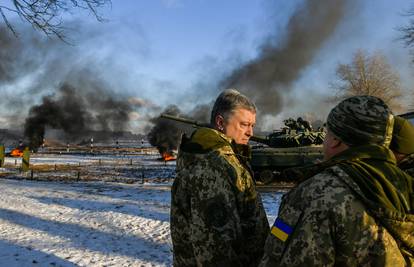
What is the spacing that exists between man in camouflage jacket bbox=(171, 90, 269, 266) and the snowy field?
385cm

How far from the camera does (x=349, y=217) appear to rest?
1454 millimetres

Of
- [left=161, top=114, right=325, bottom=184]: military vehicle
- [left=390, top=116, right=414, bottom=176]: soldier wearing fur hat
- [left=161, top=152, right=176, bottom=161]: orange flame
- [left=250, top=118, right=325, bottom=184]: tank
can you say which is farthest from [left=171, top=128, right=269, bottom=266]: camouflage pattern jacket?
[left=161, top=152, right=176, bottom=161]: orange flame

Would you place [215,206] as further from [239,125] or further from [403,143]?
[403,143]

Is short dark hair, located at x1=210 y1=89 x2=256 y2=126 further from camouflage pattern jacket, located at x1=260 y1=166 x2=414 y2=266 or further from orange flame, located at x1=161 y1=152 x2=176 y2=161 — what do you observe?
orange flame, located at x1=161 y1=152 x2=176 y2=161

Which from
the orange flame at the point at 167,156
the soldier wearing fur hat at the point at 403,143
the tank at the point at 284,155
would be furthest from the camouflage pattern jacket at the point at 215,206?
the orange flame at the point at 167,156

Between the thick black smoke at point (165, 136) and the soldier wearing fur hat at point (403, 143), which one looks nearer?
the soldier wearing fur hat at point (403, 143)

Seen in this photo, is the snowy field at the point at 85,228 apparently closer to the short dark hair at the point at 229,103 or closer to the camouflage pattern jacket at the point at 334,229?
the short dark hair at the point at 229,103

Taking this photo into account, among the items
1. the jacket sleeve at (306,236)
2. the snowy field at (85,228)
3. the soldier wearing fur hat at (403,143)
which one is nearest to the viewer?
the jacket sleeve at (306,236)

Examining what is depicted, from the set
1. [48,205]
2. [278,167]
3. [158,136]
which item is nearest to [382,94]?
[158,136]

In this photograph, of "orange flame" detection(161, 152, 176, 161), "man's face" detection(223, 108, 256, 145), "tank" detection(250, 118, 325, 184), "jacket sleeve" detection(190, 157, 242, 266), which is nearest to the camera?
"jacket sleeve" detection(190, 157, 242, 266)

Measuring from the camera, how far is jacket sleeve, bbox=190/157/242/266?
1959 millimetres

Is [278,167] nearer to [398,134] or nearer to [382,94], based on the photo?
[398,134]

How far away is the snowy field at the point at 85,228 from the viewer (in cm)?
588

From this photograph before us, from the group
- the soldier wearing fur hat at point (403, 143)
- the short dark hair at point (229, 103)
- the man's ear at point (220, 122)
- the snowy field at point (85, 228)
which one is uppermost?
the short dark hair at point (229, 103)
